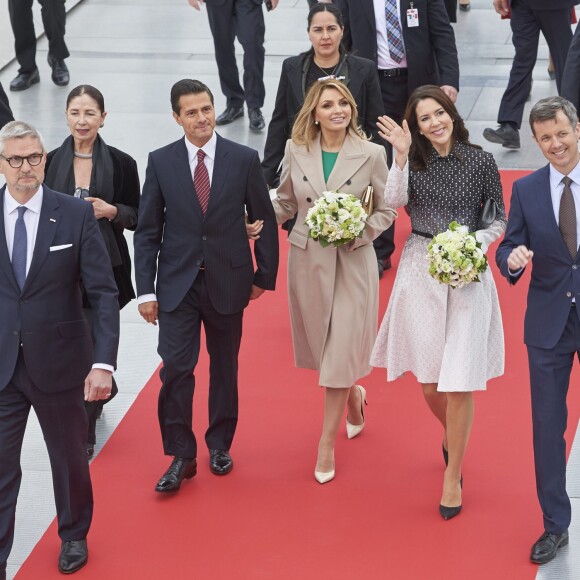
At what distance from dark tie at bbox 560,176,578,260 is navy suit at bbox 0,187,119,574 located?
201 cm

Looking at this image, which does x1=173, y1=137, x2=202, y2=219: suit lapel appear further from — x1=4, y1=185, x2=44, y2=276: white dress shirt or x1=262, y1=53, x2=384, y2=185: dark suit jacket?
x1=262, y1=53, x2=384, y2=185: dark suit jacket

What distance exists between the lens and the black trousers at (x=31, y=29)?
44.5 feet

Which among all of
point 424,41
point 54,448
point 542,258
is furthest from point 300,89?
point 54,448

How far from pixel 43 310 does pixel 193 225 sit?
3.63 feet

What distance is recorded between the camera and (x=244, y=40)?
12.2 metres

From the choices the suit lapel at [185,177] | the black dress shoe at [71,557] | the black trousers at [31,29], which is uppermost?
the suit lapel at [185,177]

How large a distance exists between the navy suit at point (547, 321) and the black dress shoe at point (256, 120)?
256 inches

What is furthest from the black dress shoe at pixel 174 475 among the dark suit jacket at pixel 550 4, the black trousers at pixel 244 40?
the black trousers at pixel 244 40

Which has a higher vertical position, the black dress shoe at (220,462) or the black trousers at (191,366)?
the black trousers at (191,366)

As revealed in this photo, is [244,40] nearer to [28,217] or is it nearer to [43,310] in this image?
[28,217]

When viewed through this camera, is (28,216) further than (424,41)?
No

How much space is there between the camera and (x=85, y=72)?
14.5 meters

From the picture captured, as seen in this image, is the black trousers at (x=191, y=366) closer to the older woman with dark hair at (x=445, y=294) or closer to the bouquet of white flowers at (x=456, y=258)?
the older woman with dark hair at (x=445, y=294)

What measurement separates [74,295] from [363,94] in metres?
2.97
